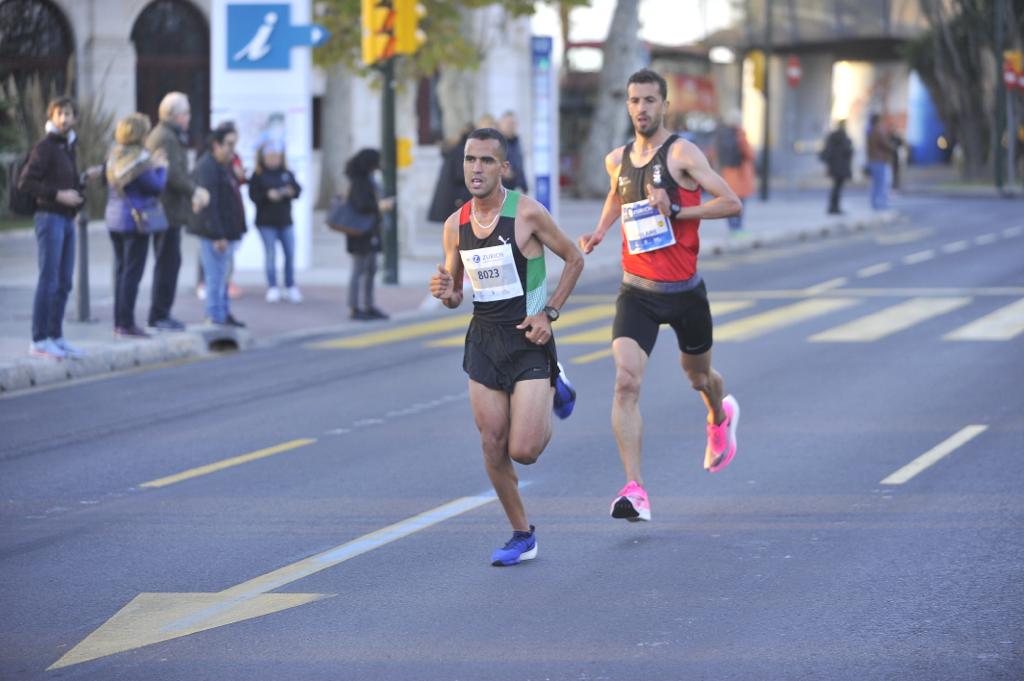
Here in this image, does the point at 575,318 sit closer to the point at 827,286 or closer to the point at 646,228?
the point at 827,286

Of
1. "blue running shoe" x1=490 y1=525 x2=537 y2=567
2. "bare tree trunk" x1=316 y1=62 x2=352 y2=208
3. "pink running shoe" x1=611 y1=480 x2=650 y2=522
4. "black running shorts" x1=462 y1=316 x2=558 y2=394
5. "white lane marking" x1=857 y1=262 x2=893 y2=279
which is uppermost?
"bare tree trunk" x1=316 y1=62 x2=352 y2=208

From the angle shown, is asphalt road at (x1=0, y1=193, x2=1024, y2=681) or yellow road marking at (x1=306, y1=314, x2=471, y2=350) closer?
asphalt road at (x1=0, y1=193, x2=1024, y2=681)

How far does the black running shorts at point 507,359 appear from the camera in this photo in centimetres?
786

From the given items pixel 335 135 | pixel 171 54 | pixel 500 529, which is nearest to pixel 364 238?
pixel 500 529

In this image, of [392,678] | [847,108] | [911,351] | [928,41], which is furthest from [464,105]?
[847,108]

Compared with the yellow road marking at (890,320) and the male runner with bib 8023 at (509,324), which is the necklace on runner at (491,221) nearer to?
the male runner with bib 8023 at (509,324)

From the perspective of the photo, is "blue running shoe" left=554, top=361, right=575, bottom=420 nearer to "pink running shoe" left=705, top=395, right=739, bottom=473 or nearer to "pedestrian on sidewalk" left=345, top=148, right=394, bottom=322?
"pink running shoe" left=705, top=395, right=739, bottom=473

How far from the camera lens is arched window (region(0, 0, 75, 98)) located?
1403 inches

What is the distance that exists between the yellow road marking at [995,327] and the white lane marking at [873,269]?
182 inches

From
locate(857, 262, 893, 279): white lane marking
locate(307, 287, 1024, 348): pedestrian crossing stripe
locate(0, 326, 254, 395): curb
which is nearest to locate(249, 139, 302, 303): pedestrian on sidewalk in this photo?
locate(307, 287, 1024, 348): pedestrian crossing stripe

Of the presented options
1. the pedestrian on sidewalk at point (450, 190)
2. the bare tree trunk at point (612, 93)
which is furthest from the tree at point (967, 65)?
the pedestrian on sidewalk at point (450, 190)

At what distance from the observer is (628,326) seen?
9047 mm

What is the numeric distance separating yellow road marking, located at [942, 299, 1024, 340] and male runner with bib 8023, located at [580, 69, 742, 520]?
7775 mm

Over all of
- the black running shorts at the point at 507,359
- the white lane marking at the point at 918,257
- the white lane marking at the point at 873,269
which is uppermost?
the black running shorts at the point at 507,359
